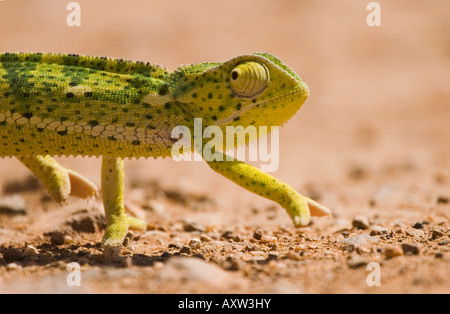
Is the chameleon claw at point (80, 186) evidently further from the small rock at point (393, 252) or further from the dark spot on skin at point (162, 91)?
the small rock at point (393, 252)

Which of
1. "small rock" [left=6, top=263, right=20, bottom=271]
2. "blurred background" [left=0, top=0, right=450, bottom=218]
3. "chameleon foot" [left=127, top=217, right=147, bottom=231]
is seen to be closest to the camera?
"small rock" [left=6, top=263, right=20, bottom=271]

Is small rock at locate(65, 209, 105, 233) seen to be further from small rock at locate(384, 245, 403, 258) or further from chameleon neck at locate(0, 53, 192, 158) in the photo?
small rock at locate(384, 245, 403, 258)

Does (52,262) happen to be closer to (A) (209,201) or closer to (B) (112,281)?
(B) (112,281)

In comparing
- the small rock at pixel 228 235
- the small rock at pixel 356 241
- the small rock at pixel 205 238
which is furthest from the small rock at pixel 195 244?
the small rock at pixel 356 241

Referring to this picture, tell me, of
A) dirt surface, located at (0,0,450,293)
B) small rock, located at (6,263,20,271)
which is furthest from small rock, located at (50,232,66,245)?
small rock, located at (6,263,20,271)

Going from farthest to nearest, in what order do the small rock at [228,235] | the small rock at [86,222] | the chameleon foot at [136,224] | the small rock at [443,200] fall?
the small rock at [443,200]
the chameleon foot at [136,224]
the small rock at [86,222]
the small rock at [228,235]
